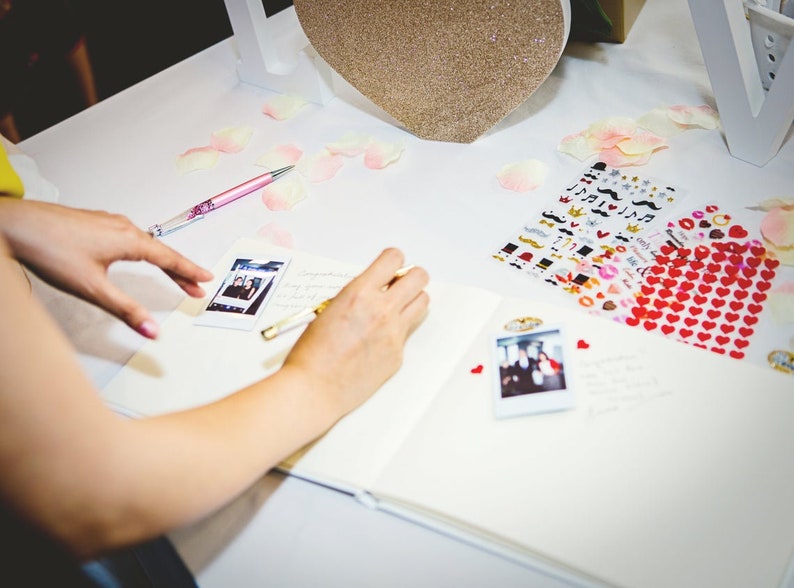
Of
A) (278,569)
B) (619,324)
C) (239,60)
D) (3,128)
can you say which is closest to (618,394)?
(619,324)

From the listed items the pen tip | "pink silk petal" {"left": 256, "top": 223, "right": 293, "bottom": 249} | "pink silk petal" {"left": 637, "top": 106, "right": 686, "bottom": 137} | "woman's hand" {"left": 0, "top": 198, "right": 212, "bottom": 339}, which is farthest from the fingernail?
"pink silk petal" {"left": 637, "top": 106, "right": 686, "bottom": 137}

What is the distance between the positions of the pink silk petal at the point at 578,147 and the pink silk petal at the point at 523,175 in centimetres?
4

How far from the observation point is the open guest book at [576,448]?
1.75 feet

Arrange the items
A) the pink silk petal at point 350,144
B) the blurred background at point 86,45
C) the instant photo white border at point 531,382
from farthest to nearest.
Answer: the blurred background at point 86,45, the pink silk petal at point 350,144, the instant photo white border at point 531,382

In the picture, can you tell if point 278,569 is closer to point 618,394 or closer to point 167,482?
point 167,482

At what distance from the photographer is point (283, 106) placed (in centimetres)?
112

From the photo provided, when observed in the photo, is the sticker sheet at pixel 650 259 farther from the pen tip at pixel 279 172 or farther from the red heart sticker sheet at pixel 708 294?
the pen tip at pixel 279 172

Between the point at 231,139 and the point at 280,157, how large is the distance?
4.2 inches

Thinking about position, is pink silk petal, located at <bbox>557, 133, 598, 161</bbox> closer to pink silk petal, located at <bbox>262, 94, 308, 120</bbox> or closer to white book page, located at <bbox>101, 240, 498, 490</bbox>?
white book page, located at <bbox>101, 240, 498, 490</bbox>

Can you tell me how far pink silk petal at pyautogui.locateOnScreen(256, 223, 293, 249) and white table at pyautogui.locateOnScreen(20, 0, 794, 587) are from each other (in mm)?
12

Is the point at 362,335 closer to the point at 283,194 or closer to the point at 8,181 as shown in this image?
the point at 283,194

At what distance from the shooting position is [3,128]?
173 cm

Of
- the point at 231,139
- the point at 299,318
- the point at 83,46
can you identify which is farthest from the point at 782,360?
the point at 83,46

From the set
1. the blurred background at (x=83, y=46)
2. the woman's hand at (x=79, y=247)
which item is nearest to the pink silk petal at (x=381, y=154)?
the woman's hand at (x=79, y=247)
